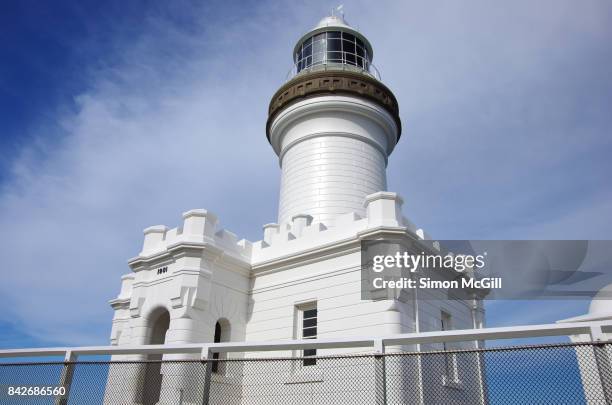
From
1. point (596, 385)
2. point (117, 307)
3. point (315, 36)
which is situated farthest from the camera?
point (315, 36)

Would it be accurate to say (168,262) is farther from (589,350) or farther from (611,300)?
(611,300)

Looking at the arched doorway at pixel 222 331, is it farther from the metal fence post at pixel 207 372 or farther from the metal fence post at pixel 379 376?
the metal fence post at pixel 379 376

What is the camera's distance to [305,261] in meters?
12.8

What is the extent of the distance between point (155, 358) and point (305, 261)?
430 cm

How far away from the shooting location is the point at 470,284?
47.5ft

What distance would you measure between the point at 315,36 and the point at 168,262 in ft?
37.8

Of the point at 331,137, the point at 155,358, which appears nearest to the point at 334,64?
the point at 331,137

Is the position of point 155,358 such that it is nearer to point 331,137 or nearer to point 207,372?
point 207,372

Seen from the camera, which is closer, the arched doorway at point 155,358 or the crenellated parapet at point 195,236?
the arched doorway at point 155,358

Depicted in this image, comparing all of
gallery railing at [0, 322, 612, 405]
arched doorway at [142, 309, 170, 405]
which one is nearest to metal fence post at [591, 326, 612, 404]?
gallery railing at [0, 322, 612, 405]

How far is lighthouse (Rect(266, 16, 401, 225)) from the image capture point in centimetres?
1617

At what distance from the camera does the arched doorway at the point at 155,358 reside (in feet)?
35.9

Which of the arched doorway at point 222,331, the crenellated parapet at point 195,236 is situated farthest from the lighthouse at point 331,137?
the arched doorway at point 222,331

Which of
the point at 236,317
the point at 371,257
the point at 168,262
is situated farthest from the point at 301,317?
the point at 168,262
